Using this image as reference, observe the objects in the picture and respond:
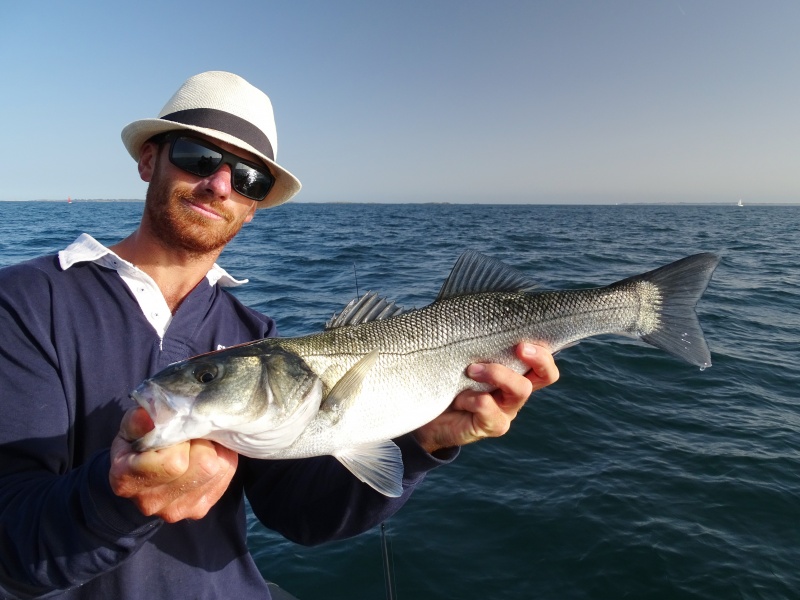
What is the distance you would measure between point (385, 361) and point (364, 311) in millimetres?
446

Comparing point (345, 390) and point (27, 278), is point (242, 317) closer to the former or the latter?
point (345, 390)

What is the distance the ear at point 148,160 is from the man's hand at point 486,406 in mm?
2480

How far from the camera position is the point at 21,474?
2.07 metres

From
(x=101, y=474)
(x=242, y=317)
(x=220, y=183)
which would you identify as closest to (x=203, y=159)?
(x=220, y=183)

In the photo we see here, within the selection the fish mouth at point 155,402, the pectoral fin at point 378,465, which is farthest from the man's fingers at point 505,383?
the fish mouth at point 155,402

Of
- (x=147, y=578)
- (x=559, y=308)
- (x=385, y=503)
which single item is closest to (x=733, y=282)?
(x=559, y=308)

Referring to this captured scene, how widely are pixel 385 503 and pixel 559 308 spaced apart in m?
1.74

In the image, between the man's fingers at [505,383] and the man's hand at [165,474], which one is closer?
the man's hand at [165,474]

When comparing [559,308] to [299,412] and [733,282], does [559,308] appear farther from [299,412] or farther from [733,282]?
[733,282]

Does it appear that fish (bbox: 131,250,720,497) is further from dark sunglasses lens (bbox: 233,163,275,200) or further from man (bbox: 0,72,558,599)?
dark sunglasses lens (bbox: 233,163,275,200)

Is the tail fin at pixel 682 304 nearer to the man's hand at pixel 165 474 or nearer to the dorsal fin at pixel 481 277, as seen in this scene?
the dorsal fin at pixel 481 277

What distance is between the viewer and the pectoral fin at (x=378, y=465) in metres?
2.62

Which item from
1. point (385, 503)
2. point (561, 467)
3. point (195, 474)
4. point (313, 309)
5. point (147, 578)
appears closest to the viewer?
point (195, 474)

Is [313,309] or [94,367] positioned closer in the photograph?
[94,367]
